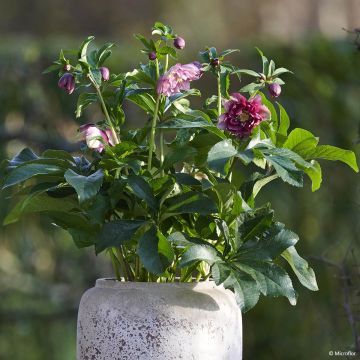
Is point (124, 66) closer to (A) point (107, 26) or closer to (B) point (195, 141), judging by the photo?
(B) point (195, 141)

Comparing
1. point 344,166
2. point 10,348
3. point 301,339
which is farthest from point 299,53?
point 10,348

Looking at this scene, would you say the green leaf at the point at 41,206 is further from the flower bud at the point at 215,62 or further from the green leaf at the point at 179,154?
the flower bud at the point at 215,62

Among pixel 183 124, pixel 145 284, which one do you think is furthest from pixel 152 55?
pixel 145 284

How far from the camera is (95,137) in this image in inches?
44.3

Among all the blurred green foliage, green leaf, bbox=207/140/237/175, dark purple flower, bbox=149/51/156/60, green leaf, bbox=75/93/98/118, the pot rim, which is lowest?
the blurred green foliage

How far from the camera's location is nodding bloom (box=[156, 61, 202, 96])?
111 cm

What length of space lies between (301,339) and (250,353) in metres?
0.24

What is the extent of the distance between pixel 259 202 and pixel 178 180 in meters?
2.37

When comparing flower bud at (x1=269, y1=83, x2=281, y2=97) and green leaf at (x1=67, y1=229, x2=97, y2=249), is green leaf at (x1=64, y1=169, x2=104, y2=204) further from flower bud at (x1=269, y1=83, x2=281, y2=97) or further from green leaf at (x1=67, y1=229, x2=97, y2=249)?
flower bud at (x1=269, y1=83, x2=281, y2=97)

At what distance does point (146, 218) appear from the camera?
3.78 feet

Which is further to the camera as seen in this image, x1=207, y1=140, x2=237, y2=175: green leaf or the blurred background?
the blurred background

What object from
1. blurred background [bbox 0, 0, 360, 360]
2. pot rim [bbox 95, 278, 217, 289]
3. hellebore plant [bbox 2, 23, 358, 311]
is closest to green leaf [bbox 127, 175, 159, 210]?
hellebore plant [bbox 2, 23, 358, 311]

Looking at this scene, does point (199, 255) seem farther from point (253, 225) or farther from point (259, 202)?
point (259, 202)

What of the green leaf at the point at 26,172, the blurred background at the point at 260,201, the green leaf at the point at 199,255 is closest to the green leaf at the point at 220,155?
the green leaf at the point at 199,255
